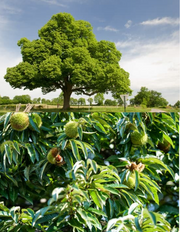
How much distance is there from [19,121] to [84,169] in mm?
312

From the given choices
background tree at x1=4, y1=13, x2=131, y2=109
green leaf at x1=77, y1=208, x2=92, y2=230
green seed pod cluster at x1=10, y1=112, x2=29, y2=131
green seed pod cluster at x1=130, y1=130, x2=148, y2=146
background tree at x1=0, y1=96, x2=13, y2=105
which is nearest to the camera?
green leaf at x1=77, y1=208, x2=92, y2=230

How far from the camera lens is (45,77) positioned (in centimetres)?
399

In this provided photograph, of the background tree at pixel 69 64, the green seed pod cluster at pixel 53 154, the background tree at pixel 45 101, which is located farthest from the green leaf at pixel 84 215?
the background tree at pixel 69 64

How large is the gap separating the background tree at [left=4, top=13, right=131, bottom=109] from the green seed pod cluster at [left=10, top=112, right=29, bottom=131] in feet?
7.72

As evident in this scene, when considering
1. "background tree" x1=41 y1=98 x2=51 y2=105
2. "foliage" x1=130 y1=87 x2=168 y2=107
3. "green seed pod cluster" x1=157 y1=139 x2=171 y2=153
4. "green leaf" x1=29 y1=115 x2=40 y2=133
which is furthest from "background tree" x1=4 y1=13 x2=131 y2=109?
"green leaf" x1=29 y1=115 x2=40 y2=133

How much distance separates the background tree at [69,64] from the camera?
12.3 feet

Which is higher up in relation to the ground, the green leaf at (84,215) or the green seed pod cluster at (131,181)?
the green seed pod cluster at (131,181)

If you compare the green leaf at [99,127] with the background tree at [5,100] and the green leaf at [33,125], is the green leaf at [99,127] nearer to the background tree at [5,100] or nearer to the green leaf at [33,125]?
the green leaf at [33,125]

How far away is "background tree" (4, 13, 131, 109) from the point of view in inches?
148

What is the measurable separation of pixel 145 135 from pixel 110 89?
8.81ft

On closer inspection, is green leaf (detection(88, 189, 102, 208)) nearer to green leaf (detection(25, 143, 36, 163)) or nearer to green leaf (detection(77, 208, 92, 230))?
green leaf (detection(77, 208, 92, 230))

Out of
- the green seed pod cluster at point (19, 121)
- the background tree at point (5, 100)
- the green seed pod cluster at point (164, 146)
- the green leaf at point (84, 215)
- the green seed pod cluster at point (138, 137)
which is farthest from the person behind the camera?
the background tree at point (5, 100)

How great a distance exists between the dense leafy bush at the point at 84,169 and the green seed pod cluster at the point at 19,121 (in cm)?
3

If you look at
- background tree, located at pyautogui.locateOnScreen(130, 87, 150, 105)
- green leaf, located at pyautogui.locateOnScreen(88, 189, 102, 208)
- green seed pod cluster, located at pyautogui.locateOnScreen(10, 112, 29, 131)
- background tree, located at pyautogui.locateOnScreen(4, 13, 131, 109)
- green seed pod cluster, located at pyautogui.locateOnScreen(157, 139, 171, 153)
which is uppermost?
background tree, located at pyautogui.locateOnScreen(4, 13, 131, 109)
